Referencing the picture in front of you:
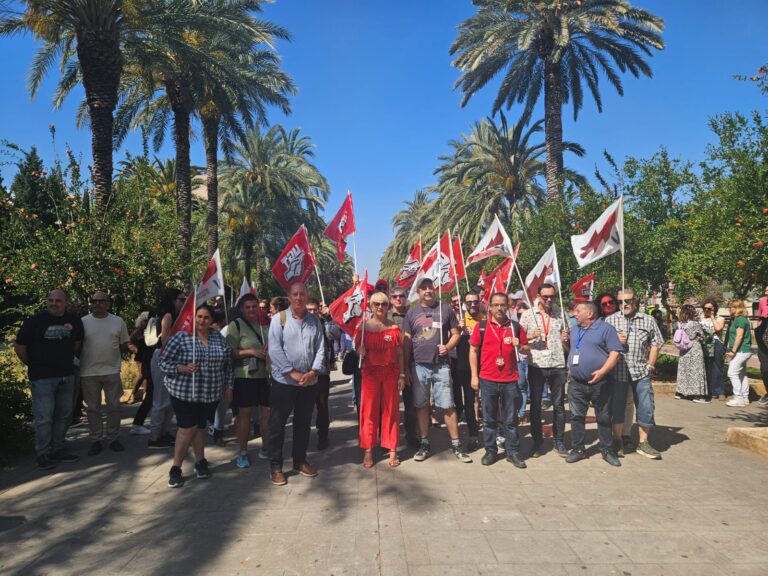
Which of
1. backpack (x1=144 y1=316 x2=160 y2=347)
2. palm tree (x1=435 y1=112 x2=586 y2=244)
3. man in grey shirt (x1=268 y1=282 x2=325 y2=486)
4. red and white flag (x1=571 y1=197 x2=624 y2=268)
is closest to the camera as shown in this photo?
man in grey shirt (x1=268 y1=282 x2=325 y2=486)

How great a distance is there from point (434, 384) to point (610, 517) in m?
2.26

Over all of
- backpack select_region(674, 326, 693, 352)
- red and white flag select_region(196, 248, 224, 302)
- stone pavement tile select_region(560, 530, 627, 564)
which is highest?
red and white flag select_region(196, 248, 224, 302)

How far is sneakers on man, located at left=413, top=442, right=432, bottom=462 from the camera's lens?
5.78 meters

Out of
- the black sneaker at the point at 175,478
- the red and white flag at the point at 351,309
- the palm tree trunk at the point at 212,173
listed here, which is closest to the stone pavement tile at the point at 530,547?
the red and white flag at the point at 351,309

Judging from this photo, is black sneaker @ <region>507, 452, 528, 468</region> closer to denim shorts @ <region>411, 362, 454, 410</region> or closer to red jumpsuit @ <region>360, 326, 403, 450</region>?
denim shorts @ <region>411, 362, 454, 410</region>

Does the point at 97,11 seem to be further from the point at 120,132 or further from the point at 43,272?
the point at 120,132

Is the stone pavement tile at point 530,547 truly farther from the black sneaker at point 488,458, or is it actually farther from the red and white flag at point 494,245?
the red and white flag at point 494,245

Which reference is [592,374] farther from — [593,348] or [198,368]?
[198,368]

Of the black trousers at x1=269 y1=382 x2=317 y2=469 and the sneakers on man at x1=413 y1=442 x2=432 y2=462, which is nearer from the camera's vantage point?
the black trousers at x1=269 y1=382 x2=317 y2=469

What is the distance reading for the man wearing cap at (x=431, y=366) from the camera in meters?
A: 5.86

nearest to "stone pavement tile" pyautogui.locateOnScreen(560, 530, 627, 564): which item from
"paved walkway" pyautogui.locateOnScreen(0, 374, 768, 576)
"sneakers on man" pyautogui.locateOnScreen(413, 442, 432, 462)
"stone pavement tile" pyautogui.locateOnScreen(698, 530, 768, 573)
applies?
"paved walkway" pyautogui.locateOnScreen(0, 374, 768, 576)

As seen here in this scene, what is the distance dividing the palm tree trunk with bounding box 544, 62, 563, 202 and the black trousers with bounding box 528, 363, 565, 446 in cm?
1458

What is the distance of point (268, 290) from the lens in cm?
3700

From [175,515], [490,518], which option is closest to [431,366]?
[490,518]
